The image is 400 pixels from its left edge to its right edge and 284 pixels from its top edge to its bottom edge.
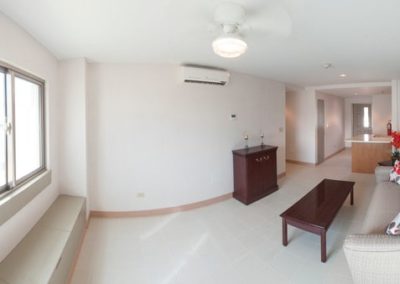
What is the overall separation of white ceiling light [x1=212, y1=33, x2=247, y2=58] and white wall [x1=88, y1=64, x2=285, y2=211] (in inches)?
63.0

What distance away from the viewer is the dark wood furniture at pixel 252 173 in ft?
11.7

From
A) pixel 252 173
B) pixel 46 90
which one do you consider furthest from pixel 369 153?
pixel 46 90

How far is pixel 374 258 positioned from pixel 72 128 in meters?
3.25

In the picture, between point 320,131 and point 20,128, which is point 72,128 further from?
point 320,131

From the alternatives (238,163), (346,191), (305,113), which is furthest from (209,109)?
(305,113)

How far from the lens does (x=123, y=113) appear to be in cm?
305

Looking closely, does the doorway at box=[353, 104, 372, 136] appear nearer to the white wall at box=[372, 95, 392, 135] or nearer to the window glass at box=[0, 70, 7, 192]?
the white wall at box=[372, 95, 392, 135]

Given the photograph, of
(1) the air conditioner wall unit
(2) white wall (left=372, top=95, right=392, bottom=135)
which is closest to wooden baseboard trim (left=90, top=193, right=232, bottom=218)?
(1) the air conditioner wall unit

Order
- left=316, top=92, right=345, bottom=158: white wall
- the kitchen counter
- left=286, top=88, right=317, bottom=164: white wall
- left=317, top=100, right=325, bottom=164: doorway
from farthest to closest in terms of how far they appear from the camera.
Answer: left=316, top=92, right=345, bottom=158: white wall, left=317, top=100, right=325, bottom=164: doorway, left=286, top=88, right=317, bottom=164: white wall, the kitchen counter

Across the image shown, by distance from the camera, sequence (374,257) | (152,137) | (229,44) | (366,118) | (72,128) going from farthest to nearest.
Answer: (366,118), (152,137), (72,128), (229,44), (374,257)

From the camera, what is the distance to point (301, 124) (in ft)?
20.6

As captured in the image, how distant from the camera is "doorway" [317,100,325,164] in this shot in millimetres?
6277

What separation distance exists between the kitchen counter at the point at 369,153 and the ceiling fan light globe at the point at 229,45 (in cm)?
505

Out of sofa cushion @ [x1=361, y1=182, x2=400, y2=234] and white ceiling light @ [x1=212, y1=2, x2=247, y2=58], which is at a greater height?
white ceiling light @ [x1=212, y1=2, x2=247, y2=58]
